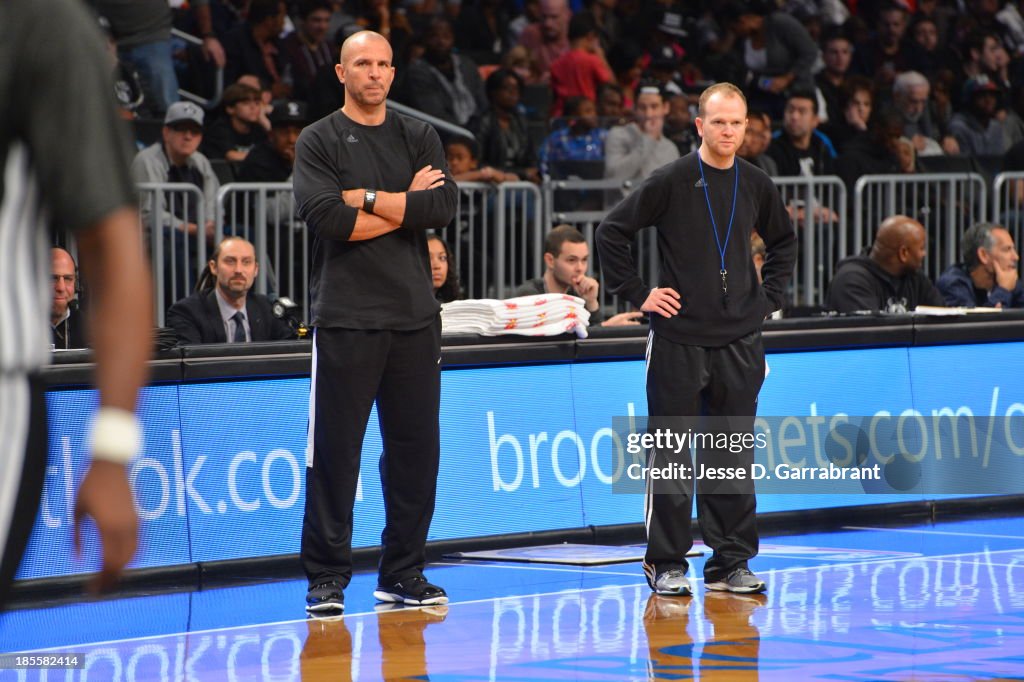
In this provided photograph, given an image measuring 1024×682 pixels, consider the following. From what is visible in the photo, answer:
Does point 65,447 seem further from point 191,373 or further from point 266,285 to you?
point 266,285

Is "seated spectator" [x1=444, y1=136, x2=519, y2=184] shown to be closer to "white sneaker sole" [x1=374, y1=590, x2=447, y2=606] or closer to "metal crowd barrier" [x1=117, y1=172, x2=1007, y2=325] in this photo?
"metal crowd barrier" [x1=117, y1=172, x2=1007, y2=325]

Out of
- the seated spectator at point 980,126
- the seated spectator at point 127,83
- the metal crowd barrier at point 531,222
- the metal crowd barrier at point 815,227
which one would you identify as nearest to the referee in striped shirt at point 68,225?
the metal crowd barrier at point 531,222

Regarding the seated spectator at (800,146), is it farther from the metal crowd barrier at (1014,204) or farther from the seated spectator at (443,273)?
the seated spectator at (443,273)

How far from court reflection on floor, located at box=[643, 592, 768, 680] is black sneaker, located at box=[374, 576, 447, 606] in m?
0.92

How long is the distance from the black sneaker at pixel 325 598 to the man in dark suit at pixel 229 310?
95.2 inches

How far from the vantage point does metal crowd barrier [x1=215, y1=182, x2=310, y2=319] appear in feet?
36.8

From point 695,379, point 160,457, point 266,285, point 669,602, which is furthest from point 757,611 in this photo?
point 266,285

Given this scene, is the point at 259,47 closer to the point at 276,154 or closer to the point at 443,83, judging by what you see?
the point at 443,83

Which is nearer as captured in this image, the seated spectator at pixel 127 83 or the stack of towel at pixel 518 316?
the stack of towel at pixel 518 316

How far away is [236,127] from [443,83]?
2596 mm

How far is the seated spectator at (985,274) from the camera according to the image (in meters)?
12.2

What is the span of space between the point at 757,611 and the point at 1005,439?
13.6 feet

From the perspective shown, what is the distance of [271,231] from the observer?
11.6 meters

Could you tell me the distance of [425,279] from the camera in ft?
25.3
